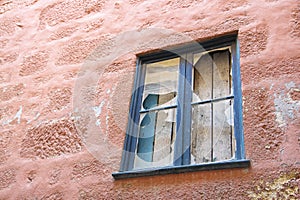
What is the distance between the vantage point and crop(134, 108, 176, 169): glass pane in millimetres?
2594

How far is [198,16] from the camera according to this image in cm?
303

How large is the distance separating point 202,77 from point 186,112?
0.92 feet

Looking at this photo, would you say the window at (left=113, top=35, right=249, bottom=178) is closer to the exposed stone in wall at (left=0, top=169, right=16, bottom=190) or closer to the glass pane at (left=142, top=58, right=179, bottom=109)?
the glass pane at (left=142, top=58, right=179, bottom=109)

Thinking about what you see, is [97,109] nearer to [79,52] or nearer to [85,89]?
[85,89]

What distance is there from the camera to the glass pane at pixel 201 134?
8.20ft

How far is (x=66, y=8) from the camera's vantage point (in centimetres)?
371

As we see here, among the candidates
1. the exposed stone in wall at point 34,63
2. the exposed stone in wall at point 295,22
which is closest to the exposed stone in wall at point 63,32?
the exposed stone in wall at point 34,63

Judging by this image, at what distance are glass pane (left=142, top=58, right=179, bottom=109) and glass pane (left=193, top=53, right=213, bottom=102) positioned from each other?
136 millimetres

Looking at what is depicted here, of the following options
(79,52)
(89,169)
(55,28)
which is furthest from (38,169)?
(55,28)

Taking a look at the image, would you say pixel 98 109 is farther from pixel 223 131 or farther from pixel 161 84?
pixel 223 131

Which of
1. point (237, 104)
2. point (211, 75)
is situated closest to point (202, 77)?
point (211, 75)

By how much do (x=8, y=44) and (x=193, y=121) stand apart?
74.2 inches

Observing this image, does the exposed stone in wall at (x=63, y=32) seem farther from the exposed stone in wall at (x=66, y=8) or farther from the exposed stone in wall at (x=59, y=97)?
the exposed stone in wall at (x=59, y=97)

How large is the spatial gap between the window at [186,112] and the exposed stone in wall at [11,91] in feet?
3.04
